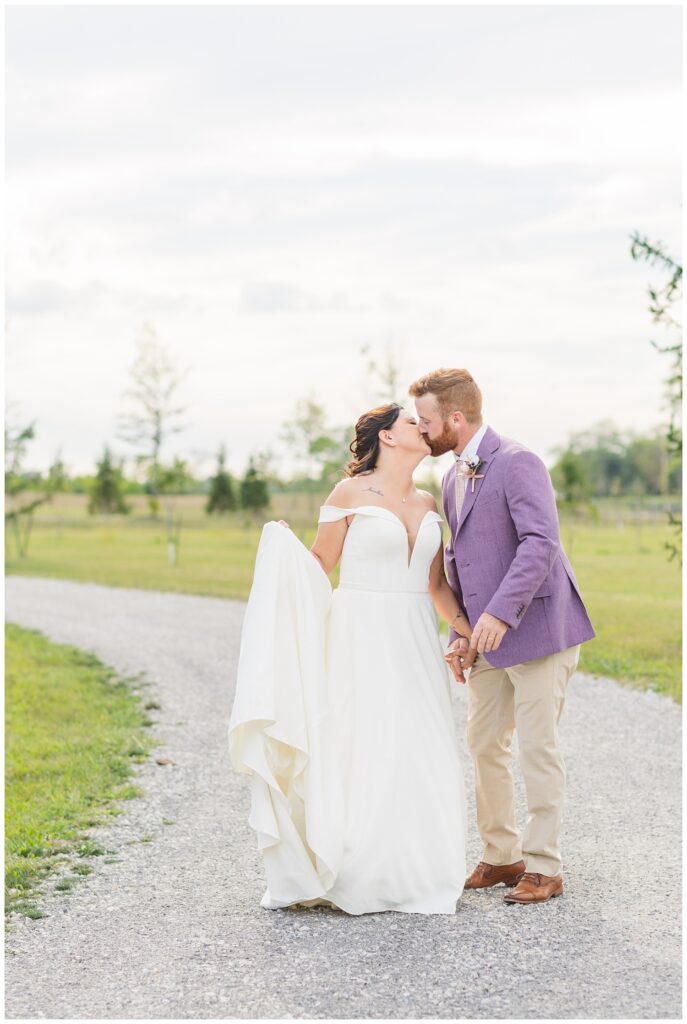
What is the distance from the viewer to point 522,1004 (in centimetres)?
367

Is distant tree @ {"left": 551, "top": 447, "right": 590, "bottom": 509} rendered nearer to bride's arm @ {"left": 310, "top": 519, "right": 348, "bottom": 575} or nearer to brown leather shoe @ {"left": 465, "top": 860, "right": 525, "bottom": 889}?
brown leather shoe @ {"left": 465, "top": 860, "right": 525, "bottom": 889}

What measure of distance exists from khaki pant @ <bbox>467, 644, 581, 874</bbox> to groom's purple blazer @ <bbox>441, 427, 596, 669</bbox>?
0.11 meters

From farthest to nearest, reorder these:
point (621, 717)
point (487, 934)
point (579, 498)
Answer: point (579, 498)
point (621, 717)
point (487, 934)

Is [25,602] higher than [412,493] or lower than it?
lower

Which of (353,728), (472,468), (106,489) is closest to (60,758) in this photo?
(353,728)

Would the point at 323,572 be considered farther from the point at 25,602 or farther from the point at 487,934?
the point at 25,602

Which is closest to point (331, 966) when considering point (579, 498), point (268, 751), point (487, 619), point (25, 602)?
point (268, 751)

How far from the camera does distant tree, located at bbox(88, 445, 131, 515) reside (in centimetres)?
5394

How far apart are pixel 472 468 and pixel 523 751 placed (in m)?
1.27

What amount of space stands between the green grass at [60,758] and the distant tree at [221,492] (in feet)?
120

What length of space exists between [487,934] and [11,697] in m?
7.29

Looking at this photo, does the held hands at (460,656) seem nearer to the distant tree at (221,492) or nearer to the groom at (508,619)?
the groom at (508,619)

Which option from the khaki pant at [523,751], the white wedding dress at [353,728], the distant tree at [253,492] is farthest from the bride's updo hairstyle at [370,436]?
the distant tree at [253,492]

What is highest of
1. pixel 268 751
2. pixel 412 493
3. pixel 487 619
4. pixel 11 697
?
pixel 412 493
